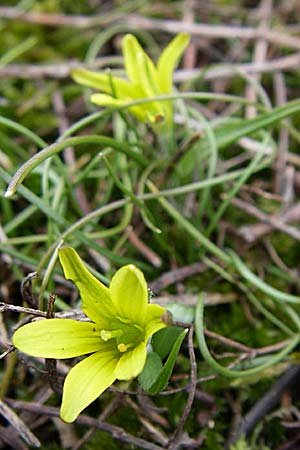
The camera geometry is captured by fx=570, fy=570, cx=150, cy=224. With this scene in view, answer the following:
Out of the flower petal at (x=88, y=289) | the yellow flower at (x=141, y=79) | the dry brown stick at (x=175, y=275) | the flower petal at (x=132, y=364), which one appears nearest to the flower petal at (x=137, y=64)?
the yellow flower at (x=141, y=79)

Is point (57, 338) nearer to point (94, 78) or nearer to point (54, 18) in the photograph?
point (94, 78)

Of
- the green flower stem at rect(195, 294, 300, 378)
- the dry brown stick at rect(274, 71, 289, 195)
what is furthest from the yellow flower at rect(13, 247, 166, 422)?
the dry brown stick at rect(274, 71, 289, 195)

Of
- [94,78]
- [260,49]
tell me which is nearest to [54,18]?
[260,49]

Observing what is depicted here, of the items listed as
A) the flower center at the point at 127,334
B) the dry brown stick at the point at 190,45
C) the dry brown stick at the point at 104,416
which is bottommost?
the dry brown stick at the point at 104,416

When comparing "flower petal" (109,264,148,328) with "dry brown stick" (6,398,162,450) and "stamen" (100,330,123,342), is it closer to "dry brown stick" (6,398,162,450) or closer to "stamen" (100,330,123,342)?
"stamen" (100,330,123,342)

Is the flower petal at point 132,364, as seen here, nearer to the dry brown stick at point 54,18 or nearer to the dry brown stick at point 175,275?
the dry brown stick at point 175,275

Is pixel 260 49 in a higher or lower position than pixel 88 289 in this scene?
lower

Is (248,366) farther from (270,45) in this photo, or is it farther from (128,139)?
(270,45)

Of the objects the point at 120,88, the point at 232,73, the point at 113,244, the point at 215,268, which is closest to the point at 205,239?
the point at 215,268
